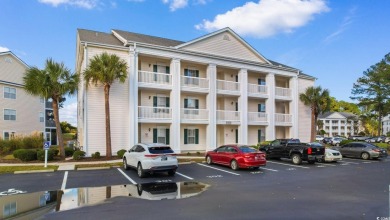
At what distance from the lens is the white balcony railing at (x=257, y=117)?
28.4m

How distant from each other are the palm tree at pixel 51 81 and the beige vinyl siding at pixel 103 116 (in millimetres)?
1758

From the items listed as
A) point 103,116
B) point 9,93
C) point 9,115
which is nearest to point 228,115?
point 103,116

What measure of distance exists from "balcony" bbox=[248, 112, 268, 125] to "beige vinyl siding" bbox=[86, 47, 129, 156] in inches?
527

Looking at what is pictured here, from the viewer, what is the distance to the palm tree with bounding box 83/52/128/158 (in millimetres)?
18859

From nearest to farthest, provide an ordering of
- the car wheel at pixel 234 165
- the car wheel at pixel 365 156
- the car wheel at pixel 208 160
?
the car wheel at pixel 234 165
the car wheel at pixel 208 160
the car wheel at pixel 365 156

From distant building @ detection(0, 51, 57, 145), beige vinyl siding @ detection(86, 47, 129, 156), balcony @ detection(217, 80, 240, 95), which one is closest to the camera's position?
beige vinyl siding @ detection(86, 47, 129, 156)

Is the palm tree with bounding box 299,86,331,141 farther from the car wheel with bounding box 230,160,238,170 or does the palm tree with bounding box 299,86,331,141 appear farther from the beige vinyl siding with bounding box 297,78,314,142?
the car wheel with bounding box 230,160,238,170

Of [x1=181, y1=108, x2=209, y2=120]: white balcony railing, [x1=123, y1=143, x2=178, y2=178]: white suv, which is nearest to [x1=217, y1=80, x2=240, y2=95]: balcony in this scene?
[x1=181, y1=108, x2=209, y2=120]: white balcony railing

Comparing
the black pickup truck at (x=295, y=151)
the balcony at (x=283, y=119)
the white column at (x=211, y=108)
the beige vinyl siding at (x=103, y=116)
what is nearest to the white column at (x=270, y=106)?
the balcony at (x=283, y=119)

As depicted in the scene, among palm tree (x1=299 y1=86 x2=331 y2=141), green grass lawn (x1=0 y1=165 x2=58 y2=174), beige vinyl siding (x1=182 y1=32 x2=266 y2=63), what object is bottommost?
green grass lawn (x1=0 y1=165 x2=58 y2=174)

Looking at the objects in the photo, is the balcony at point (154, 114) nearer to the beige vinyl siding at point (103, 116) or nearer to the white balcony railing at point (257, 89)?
the beige vinyl siding at point (103, 116)

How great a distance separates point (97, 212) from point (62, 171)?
357 inches

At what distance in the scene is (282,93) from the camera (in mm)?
31031

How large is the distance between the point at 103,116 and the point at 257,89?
54.7ft
